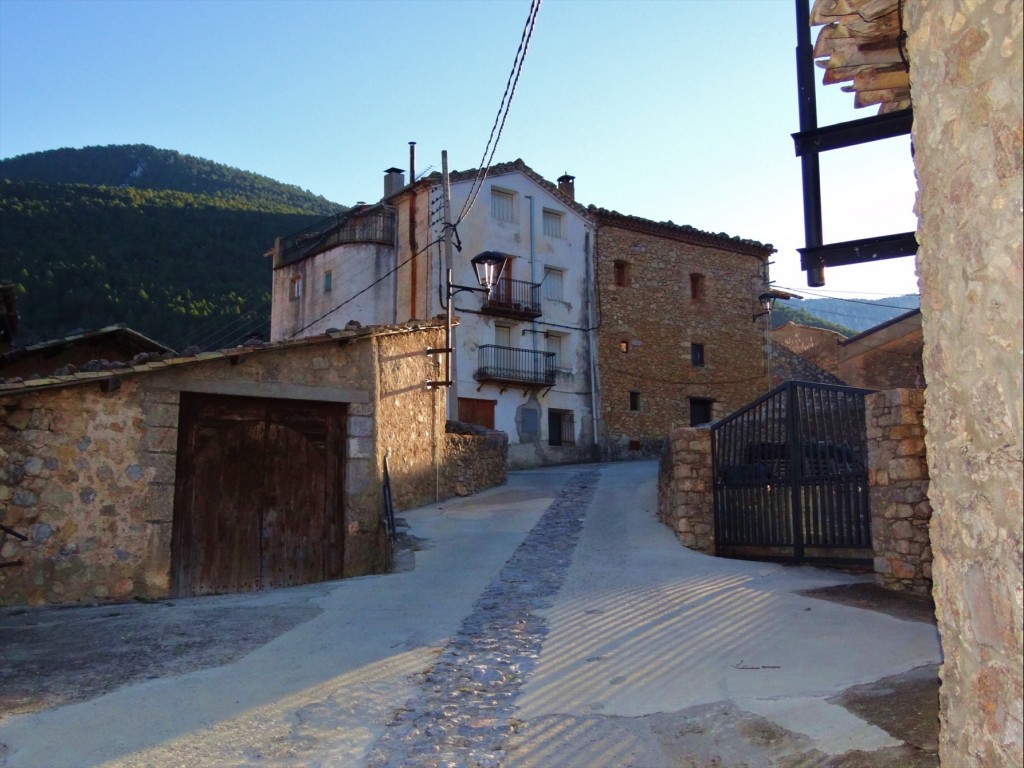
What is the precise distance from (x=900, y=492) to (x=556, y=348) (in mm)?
20660

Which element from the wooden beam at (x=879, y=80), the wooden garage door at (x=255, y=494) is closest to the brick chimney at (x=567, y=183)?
the wooden garage door at (x=255, y=494)

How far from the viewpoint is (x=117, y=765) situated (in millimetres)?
4324

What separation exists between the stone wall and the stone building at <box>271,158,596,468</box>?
21.7 m

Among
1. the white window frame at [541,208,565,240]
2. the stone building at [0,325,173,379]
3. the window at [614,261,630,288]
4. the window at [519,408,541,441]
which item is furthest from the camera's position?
the window at [614,261,630,288]

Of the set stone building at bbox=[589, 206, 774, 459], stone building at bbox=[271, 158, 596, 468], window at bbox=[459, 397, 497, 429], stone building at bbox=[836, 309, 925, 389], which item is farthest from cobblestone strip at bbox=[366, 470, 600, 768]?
stone building at bbox=[836, 309, 925, 389]

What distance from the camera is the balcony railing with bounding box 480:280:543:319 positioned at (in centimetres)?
2641

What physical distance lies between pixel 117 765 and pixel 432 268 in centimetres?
2183

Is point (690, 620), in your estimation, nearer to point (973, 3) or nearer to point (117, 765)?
point (117, 765)

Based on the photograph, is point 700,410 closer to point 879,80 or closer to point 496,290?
point 496,290

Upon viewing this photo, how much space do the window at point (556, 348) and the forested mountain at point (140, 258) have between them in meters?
13.7

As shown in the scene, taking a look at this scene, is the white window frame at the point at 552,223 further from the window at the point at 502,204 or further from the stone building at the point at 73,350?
the stone building at the point at 73,350

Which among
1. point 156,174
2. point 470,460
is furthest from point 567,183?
point 156,174

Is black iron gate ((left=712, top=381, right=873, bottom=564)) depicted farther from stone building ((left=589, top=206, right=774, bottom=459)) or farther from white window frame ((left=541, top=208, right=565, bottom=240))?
white window frame ((left=541, top=208, right=565, bottom=240))

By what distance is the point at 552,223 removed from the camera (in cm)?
2873
